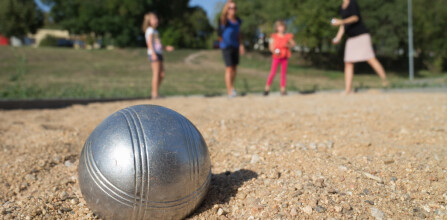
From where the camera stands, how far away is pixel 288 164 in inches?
138

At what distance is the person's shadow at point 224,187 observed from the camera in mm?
2910

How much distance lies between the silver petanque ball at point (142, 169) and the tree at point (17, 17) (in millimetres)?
50425

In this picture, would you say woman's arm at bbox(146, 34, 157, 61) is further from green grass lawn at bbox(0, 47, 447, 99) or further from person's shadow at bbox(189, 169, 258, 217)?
person's shadow at bbox(189, 169, 258, 217)

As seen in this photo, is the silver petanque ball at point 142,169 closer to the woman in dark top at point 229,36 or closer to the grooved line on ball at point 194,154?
the grooved line on ball at point 194,154

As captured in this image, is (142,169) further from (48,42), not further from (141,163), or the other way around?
(48,42)

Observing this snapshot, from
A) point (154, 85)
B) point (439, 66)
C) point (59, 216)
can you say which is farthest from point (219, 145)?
point (439, 66)

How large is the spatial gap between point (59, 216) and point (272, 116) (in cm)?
392

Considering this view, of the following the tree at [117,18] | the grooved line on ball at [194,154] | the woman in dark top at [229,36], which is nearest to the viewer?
the grooved line on ball at [194,154]

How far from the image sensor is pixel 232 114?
19.9 ft

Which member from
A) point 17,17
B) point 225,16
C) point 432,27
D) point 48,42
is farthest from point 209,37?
point 225,16

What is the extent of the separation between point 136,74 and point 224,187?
1738cm

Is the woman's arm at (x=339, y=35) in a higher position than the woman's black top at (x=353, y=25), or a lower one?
lower

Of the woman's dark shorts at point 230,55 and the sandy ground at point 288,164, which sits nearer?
the sandy ground at point 288,164

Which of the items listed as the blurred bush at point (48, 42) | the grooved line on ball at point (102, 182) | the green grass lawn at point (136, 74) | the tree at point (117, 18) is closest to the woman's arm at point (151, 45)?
the green grass lawn at point (136, 74)
